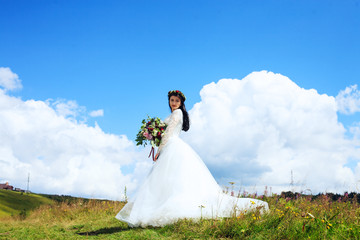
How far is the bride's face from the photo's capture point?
10.6 meters

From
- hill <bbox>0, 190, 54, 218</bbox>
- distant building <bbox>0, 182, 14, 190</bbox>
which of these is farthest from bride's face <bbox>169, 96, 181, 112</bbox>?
distant building <bbox>0, 182, 14, 190</bbox>

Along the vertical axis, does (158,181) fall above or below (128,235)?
above

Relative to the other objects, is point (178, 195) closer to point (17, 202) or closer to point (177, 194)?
point (177, 194)

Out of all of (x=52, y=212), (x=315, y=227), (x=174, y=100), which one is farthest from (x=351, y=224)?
(x=52, y=212)

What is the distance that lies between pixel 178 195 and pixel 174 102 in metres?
3.57

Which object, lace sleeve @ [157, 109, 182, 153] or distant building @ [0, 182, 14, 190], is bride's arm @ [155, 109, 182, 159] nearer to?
lace sleeve @ [157, 109, 182, 153]

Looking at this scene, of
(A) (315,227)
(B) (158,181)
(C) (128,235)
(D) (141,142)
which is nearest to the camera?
(A) (315,227)

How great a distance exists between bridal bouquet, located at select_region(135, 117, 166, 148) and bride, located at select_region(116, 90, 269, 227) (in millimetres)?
281

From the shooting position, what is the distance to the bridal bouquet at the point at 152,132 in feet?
32.4

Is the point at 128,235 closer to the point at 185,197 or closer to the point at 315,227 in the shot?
the point at 185,197

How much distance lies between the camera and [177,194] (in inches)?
326

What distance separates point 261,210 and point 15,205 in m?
78.8

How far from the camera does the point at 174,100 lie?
10.6 meters

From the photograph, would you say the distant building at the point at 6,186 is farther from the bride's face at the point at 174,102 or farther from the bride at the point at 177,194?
the bride at the point at 177,194
